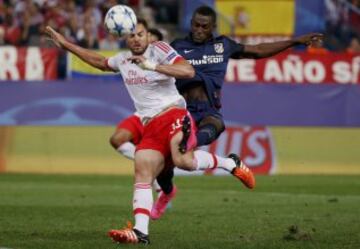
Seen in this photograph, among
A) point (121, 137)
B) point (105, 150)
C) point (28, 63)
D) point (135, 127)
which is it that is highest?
point (135, 127)

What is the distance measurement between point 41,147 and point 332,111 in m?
6.67

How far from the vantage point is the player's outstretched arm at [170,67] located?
9711 millimetres

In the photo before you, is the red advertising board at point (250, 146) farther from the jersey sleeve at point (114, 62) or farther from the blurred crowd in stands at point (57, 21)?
the jersey sleeve at point (114, 62)

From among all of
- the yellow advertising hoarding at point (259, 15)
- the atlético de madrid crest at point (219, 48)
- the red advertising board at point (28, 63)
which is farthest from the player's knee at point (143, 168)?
the yellow advertising hoarding at point (259, 15)

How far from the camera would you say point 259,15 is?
2975cm

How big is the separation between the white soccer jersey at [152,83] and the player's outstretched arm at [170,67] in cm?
14

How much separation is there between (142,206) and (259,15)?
66.4ft

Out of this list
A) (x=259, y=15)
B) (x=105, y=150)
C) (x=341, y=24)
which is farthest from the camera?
(x=341, y=24)

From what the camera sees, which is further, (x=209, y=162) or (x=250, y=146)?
(x=250, y=146)

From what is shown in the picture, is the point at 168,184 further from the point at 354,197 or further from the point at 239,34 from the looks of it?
the point at 239,34

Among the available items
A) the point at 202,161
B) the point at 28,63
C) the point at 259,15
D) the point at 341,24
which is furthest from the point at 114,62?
the point at 341,24

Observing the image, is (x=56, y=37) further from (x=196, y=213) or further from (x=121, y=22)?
(x=196, y=213)

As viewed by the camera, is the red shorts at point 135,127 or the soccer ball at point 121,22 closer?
the soccer ball at point 121,22

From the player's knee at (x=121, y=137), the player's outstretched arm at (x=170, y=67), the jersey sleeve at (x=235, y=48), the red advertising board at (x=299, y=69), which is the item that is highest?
the player's outstretched arm at (x=170, y=67)
